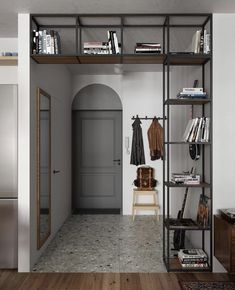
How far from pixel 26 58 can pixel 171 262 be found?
106 inches

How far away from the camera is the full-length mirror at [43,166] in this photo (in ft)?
12.7

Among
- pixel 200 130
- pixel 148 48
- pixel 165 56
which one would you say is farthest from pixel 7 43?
pixel 200 130

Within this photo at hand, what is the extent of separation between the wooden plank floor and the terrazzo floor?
150 mm

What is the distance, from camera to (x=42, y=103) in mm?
4098

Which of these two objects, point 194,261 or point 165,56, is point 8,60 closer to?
point 165,56

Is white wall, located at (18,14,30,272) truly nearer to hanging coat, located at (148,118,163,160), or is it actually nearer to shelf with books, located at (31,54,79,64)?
shelf with books, located at (31,54,79,64)

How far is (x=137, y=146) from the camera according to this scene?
21.0 ft

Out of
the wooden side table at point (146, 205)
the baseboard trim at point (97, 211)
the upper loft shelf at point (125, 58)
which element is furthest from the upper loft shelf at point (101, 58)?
the baseboard trim at point (97, 211)

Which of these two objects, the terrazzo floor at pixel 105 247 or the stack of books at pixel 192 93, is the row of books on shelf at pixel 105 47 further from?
the terrazzo floor at pixel 105 247

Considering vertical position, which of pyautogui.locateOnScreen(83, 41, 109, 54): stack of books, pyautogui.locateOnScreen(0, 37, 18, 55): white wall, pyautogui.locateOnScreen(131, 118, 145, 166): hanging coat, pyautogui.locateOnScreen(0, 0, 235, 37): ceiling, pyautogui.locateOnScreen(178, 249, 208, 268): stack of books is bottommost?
pyautogui.locateOnScreen(178, 249, 208, 268): stack of books

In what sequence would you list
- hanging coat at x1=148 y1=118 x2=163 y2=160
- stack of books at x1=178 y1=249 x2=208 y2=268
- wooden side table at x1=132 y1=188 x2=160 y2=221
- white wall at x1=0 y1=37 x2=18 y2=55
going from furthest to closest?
hanging coat at x1=148 y1=118 x2=163 y2=160 < wooden side table at x1=132 y1=188 x2=160 y2=221 < white wall at x1=0 y1=37 x2=18 y2=55 < stack of books at x1=178 y1=249 x2=208 y2=268

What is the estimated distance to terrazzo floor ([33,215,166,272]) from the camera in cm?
370

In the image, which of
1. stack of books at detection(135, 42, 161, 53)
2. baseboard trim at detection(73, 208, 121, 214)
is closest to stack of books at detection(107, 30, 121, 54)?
stack of books at detection(135, 42, 161, 53)

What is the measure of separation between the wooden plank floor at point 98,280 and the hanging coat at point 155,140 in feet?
10.3
